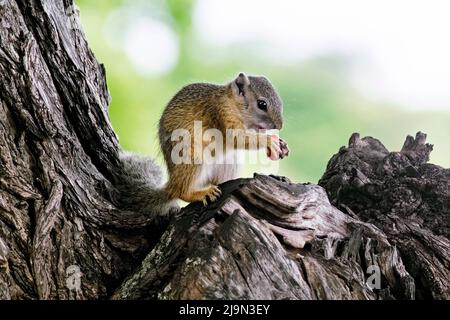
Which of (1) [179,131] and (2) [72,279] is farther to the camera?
(1) [179,131]

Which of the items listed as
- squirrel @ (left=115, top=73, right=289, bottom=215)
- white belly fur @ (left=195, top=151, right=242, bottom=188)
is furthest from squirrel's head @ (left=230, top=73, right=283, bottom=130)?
white belly fur @ (left=195, top=151, right=242, bottom=188)

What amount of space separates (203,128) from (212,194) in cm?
66

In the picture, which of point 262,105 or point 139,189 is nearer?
point 139,189

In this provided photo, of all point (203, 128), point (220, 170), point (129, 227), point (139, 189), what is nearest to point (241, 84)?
point (203, 128)

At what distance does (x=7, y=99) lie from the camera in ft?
9.72

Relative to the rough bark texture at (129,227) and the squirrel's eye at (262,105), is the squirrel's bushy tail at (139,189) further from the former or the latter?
the squirrel's eye at (262,105)

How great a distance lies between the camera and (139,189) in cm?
350

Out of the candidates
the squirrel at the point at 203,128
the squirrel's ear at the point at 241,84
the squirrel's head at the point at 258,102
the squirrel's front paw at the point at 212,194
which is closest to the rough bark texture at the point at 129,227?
the squirrel's front paw at the point at 212,194

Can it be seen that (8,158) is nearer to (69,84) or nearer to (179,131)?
(69,84)

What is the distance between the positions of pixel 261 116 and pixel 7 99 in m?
1.49

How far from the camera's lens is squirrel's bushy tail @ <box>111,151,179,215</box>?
3.40 m

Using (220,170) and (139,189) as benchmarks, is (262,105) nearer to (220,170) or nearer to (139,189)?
(220,170)

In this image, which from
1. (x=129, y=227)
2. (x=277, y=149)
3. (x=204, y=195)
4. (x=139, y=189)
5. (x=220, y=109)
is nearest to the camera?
(x=129, y=227)
